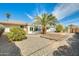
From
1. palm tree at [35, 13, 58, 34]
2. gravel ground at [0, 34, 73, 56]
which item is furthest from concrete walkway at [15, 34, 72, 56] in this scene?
palm tree at [35, 13, 58, 34]

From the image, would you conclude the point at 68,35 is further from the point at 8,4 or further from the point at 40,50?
the point at 8,4

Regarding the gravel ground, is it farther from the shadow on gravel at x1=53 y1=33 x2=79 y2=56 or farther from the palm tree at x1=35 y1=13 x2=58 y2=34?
the palm tree at x1=35 y1=13 x2=58 y2=34

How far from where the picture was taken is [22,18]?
8.98ft

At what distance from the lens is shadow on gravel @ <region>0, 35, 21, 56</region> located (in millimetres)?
2686

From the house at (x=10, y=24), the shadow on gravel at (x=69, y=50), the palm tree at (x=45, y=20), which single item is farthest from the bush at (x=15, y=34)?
the shadow on gravel at (x=69, y=50)

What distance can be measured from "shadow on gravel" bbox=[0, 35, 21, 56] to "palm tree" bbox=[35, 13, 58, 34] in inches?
18.4

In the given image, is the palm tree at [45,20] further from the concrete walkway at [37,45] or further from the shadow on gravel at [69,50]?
the shadow on gravel at [69,50]

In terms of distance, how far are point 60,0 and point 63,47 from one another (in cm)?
67

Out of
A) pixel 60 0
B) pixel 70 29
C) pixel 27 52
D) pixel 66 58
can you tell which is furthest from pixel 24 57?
pixel 60 0

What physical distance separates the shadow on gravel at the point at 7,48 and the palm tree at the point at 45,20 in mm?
467

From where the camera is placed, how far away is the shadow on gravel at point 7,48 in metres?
2.69

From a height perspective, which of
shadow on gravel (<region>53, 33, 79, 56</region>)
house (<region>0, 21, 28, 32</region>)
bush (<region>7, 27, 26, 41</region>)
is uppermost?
house (<region>0, 21, 28, 32</region>)

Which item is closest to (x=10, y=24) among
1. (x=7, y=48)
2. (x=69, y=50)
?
(x=7, y=48)

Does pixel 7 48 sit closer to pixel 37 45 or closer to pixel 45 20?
pixel 37 45
